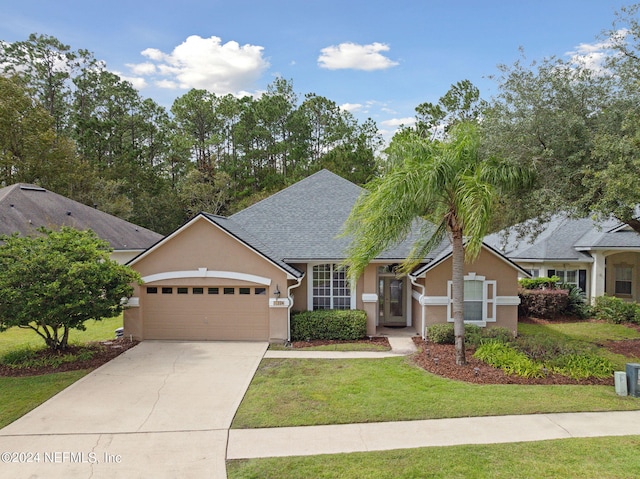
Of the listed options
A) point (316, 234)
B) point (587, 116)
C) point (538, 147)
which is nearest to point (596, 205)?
point (538, 147)

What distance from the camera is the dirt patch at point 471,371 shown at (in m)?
9.82

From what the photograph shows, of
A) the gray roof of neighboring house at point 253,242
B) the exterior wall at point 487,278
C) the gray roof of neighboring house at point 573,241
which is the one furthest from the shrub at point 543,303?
the gray roof of neighboring house at point 253,242

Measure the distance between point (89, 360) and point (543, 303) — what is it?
1749 cm

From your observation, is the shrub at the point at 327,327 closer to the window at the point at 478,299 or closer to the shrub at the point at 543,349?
the window at the point at 478,299

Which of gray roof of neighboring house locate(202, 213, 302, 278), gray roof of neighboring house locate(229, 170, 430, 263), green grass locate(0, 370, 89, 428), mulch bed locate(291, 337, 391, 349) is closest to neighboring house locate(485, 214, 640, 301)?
gray roof of neighboring house locate(229, 170, 430, 263)

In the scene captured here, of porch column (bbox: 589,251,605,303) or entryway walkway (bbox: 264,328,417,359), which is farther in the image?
porch column (bbox: 589,251,605,303)

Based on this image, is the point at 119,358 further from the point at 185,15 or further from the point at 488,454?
the point at 185,15

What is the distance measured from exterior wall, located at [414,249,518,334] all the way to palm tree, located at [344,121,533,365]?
110 inches

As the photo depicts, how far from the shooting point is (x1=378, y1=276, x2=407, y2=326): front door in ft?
53.4

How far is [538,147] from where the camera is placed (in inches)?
450

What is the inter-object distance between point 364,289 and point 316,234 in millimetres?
2807

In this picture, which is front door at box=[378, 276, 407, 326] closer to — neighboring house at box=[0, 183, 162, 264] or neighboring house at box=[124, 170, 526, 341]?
neighboring house at box=[124, 170, 526, 341]

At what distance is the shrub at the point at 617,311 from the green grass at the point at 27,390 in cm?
1977

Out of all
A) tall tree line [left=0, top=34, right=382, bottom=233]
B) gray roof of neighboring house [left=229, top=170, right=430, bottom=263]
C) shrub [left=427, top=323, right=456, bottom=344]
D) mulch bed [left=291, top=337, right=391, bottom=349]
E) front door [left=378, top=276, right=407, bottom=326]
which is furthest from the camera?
tall tree line [left=0, top=34, right=382, bottom=233]
